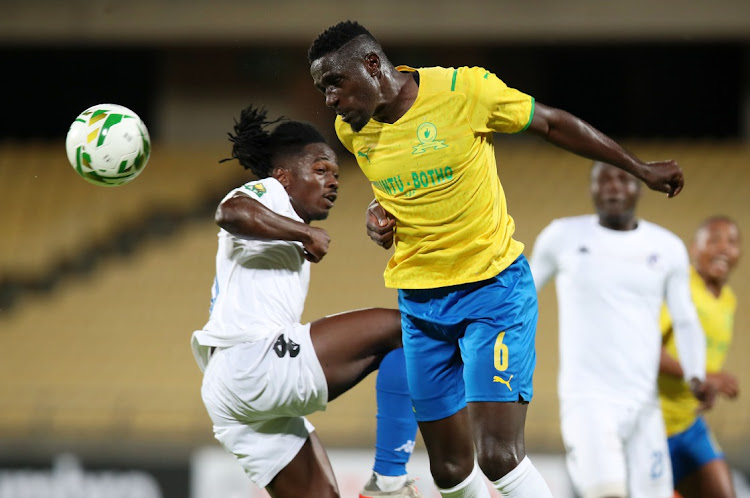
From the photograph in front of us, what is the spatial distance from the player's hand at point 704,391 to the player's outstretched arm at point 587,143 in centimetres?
204

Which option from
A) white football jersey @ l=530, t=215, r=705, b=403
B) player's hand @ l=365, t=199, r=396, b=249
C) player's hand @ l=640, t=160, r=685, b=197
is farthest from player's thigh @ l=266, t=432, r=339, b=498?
player's hand @ l=640, t=160, r=685, b=197

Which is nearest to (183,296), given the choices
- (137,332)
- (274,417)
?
(137,332)

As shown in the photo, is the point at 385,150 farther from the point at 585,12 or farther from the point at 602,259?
the point at 585,12

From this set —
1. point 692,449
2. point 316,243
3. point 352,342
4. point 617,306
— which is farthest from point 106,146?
point 692,449

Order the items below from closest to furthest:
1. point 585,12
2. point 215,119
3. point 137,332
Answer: point 137,332 → point 585,12 → point 215,119

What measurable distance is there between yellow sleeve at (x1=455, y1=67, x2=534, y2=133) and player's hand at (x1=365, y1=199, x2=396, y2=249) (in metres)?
0.50

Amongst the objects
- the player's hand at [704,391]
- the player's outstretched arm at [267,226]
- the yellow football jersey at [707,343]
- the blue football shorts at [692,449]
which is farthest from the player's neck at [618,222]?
the player's outstretched arm at [267,226]

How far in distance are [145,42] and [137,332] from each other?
4819 millimetres

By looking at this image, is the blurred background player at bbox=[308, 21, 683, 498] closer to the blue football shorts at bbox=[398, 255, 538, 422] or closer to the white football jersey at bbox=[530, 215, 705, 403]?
the blue football shorts at bbox=[398, 255, 538, 422]

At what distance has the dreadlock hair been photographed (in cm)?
437

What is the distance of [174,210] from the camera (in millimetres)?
13938

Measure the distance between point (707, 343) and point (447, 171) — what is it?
10.7 feet

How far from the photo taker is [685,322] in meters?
5.53

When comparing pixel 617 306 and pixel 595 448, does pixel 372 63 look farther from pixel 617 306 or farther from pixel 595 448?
pixel 595 448
